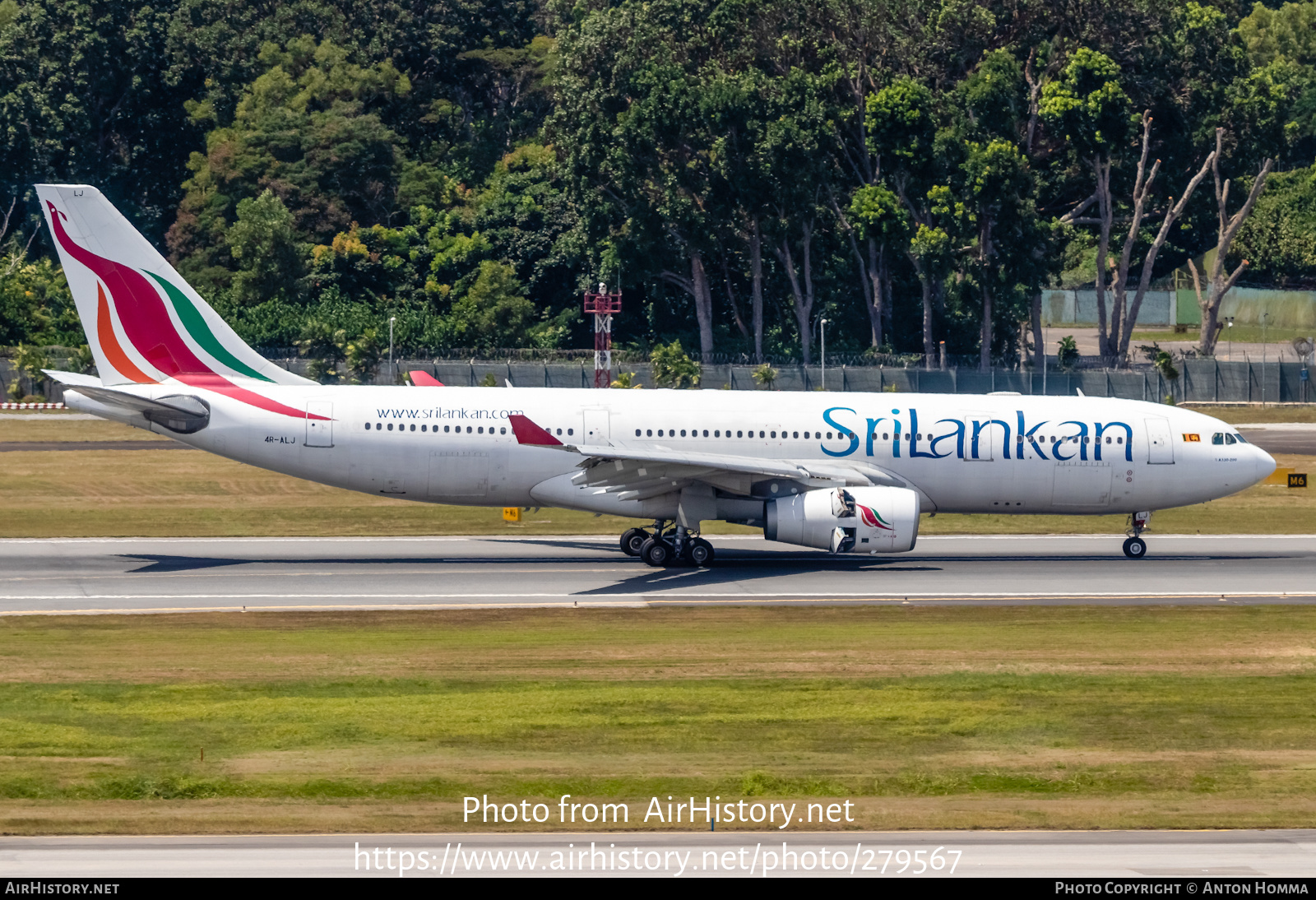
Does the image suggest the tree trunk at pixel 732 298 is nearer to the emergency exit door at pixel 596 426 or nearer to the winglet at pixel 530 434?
the emergency exit door at pixel 596 426

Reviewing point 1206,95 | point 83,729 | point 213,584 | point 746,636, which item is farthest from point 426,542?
point 1206,95

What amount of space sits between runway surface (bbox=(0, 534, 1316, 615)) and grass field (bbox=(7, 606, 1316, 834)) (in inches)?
75.0

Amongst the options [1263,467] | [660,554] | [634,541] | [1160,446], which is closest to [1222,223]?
[1263,467]

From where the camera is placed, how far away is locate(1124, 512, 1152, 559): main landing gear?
40.2 m

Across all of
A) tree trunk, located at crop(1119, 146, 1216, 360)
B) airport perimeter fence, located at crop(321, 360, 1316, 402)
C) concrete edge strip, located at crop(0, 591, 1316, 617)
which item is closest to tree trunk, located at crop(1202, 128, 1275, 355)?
tree trunk, located at crop(1119, 146, 1216, 360)

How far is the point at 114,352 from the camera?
3894 centimetres

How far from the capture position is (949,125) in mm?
94562

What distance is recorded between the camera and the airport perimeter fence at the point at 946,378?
295ft

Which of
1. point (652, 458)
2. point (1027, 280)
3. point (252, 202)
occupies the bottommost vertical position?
point (652, 458)

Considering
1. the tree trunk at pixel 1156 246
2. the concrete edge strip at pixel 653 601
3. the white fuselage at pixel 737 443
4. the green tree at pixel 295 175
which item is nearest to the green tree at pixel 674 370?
the tree trunk at pixel 1156 246

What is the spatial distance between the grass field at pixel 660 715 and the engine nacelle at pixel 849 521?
4.26m

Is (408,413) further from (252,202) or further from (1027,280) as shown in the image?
(252,202)

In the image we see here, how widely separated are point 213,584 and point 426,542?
884cm

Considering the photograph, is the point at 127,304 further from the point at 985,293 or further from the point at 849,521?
the point at 985,293
